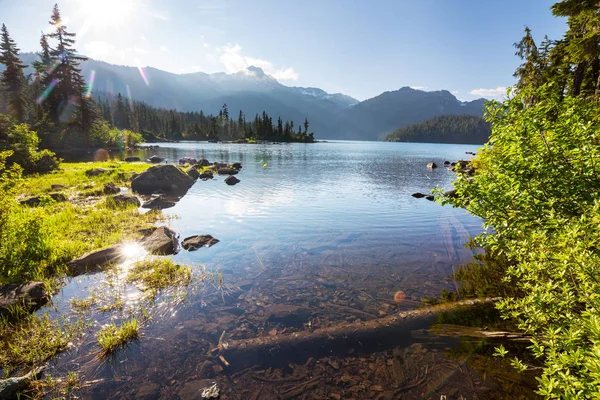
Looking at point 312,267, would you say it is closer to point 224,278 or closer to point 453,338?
point 224,278

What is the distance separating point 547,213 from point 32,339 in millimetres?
12994

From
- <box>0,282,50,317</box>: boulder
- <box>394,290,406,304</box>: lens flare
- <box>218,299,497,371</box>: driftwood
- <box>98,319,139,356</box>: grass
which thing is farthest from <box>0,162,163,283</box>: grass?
<box>394,290,406,304</box>: lens flare

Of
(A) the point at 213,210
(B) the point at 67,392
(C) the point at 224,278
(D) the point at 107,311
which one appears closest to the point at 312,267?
(C) the point at 224,278

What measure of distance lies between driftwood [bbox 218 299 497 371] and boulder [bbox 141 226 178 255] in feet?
22.5

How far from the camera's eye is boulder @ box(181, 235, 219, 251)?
13.1 meters

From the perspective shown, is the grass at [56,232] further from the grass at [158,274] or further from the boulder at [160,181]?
the boulder at [160,181]

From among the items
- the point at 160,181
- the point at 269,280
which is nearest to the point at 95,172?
the point at 160,181

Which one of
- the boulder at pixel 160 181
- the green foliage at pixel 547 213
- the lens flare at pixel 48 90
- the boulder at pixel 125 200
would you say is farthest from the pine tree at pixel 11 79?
the green foliage at pixel 547 213

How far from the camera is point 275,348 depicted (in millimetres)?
6871

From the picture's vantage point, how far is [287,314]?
832 cm

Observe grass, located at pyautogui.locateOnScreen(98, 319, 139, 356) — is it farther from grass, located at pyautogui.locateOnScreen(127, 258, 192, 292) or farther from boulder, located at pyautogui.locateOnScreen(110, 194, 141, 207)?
boulder, located at pyautogui.locateOnScreen(110, 194, 141, 207)

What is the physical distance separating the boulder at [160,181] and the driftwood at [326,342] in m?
23.2

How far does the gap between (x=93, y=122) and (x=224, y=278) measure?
219ft

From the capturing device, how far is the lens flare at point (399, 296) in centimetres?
906
